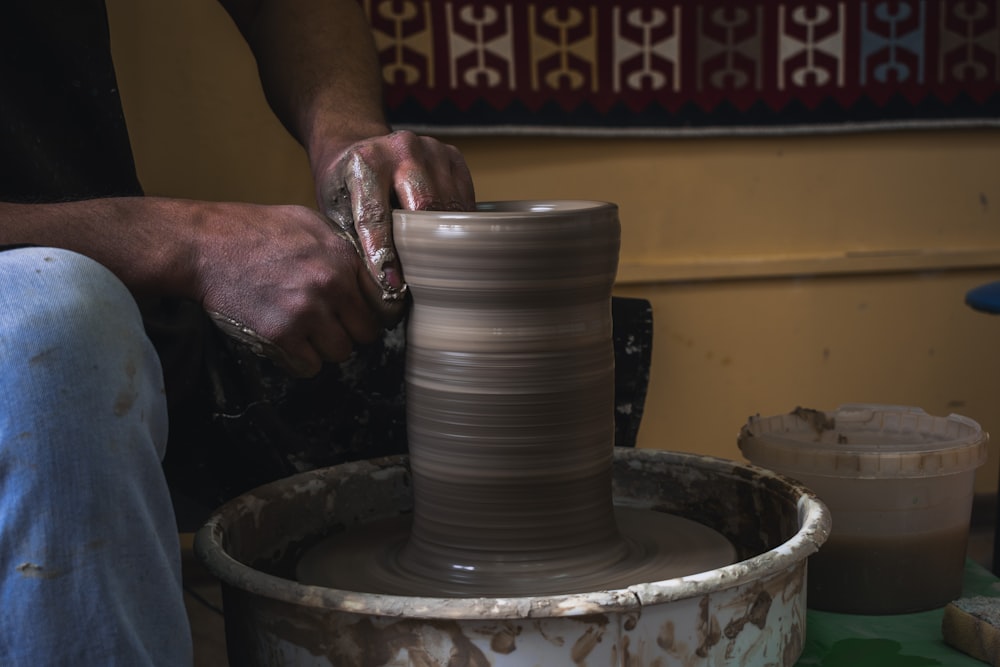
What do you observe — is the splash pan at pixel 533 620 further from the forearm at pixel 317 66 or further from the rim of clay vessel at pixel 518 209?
the forearm at pixel 317 66

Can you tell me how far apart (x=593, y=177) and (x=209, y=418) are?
110 centimetres

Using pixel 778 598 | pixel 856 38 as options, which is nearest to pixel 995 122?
pixel 856 38

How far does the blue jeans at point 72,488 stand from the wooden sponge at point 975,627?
2.69ft

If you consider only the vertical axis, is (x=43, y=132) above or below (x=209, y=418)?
above

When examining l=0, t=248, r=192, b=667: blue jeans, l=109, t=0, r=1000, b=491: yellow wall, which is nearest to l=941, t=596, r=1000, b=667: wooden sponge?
l=0, t=248, r=192, b=667: blue jeans

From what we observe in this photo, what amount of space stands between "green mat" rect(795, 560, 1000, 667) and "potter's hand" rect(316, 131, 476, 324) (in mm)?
604

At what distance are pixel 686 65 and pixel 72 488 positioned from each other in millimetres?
1688

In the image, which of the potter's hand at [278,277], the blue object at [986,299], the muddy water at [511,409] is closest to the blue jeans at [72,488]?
the potter's hand at [278,277]

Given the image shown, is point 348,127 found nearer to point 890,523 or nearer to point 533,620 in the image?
point 533,620

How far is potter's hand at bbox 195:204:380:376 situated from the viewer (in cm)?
97

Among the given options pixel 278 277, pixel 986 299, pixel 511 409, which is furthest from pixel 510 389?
pixel 986 299

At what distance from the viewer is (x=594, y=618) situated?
31.4 inches

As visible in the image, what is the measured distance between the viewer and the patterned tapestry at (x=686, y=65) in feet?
6.60

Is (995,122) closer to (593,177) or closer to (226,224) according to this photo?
(593,177)
